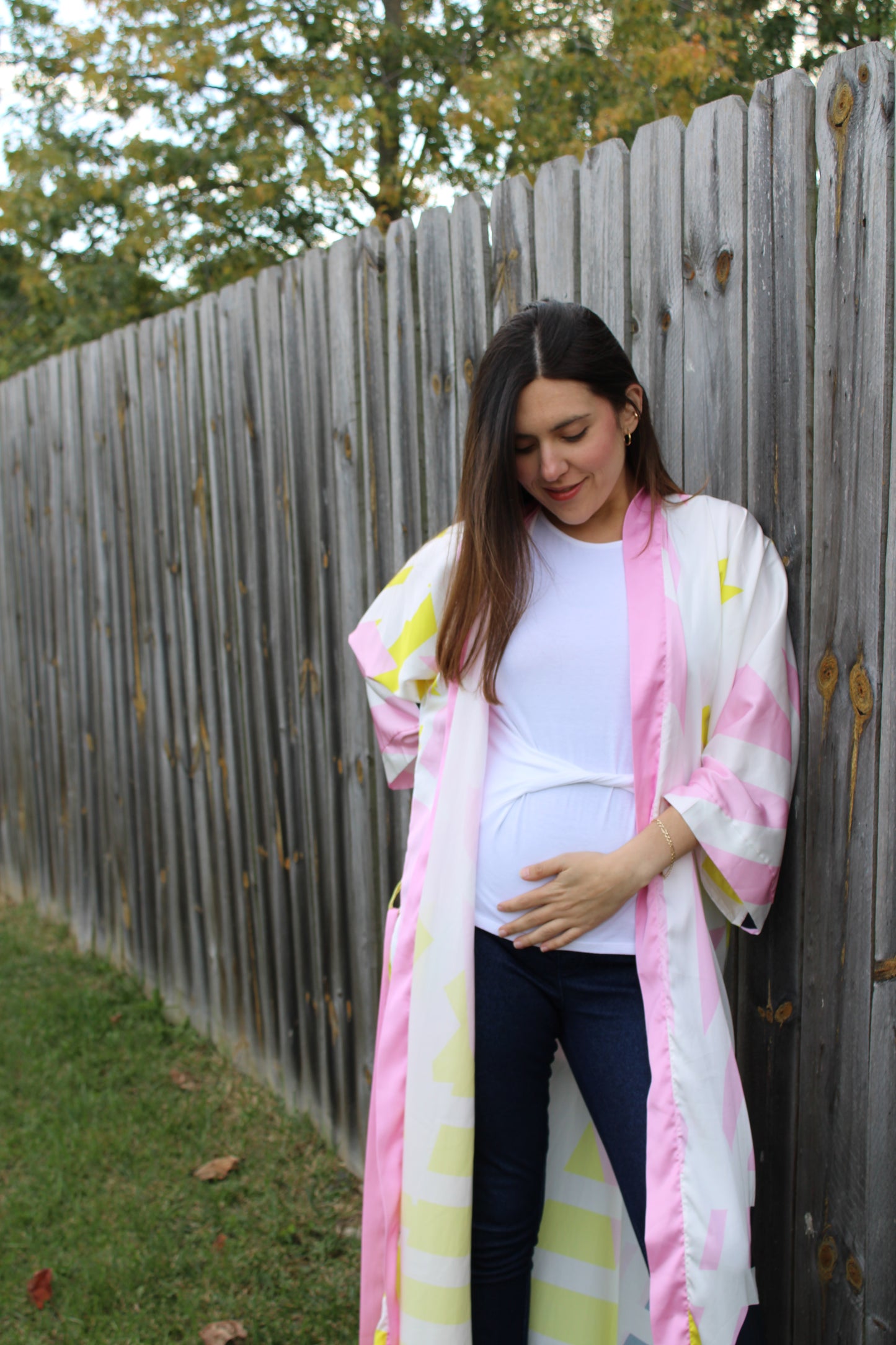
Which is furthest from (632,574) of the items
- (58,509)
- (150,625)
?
(58,509)

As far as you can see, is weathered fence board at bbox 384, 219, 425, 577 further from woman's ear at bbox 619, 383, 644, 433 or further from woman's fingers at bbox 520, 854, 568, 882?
woman's fingers at bbox 520, 854, 568, 882

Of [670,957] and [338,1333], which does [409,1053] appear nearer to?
[670,957]

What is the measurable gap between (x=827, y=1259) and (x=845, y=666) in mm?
1088

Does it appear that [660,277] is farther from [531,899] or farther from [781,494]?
[531,899]

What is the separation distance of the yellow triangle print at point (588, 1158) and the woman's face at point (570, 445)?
46.9 inches

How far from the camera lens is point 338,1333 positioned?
2.63 meters

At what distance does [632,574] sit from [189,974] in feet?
9.72

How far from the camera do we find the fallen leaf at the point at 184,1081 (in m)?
3.75

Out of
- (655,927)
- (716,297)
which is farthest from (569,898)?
(716,297)

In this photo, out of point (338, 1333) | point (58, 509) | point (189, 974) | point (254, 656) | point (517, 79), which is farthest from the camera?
point (517, 79)

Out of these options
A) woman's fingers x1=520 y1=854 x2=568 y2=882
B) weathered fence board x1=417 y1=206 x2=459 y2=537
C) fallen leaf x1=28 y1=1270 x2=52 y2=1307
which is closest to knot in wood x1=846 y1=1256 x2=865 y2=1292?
woman's fingers x1=520 y1=854 x2=568 y2=882

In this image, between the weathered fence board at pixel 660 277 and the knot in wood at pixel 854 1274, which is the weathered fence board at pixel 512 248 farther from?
the knot in wood at pixel 854 1274

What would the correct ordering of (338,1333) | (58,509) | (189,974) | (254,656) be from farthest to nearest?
(58,509) → (189,974) → (254,656) → (338,1333)

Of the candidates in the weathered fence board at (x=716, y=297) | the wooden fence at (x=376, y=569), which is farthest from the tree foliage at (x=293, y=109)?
the weathered fence board at (x=716, y=297)
